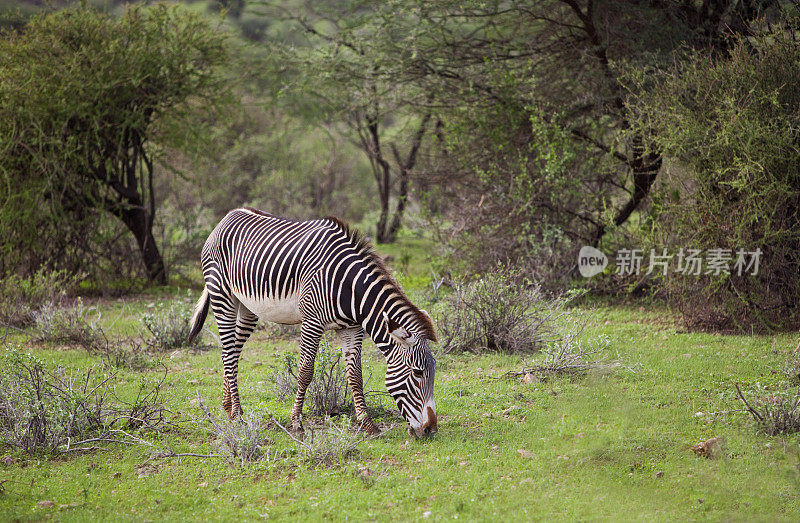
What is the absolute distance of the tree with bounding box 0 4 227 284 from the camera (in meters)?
10.7

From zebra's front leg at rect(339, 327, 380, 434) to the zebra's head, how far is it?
504mm

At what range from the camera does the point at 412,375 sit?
199 inches

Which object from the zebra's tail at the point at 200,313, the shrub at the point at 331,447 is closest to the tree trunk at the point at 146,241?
the zebra's tail at the point at 200,313

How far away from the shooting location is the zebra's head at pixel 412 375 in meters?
5.07

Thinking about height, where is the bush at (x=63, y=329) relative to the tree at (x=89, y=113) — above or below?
below

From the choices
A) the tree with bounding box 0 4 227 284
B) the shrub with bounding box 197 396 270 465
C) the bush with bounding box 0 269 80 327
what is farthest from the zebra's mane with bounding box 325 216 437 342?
the tree with bounding box 0 4 227 284

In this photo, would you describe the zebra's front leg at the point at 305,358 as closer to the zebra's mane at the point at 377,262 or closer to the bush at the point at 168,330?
the zebra's mane at the point at 377,262

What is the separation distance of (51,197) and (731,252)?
33.0 ft

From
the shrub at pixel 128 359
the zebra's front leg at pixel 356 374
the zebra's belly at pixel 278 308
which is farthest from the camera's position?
the shrub at pixel 128 359

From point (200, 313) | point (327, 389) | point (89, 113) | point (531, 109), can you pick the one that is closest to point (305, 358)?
point (327, 389)

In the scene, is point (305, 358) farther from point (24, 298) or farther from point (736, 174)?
point (24, 298)

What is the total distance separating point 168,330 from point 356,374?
413 centimetres

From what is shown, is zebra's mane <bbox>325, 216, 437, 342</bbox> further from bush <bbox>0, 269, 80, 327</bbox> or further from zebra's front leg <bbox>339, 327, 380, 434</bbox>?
bush <bbox>0, 269, 80, 327</bbox>

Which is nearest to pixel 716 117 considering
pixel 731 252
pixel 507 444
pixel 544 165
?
pixel 731 252
